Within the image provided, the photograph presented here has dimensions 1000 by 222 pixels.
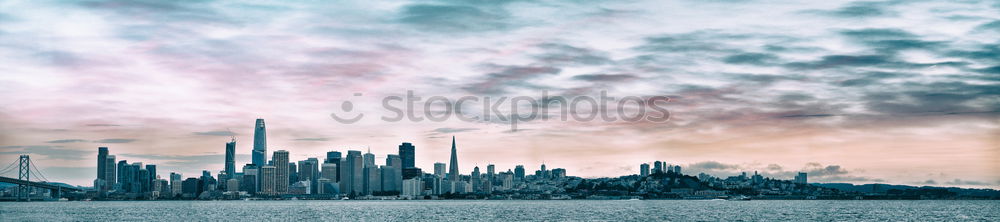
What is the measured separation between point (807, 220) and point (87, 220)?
4033 inches

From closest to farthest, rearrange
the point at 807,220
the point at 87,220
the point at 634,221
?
the point at 634,221, the point at 807,220, the point at 87,220

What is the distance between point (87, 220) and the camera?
469 feet

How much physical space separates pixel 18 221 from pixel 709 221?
92.0 m

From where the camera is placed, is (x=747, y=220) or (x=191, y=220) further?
(x=191, y=220)

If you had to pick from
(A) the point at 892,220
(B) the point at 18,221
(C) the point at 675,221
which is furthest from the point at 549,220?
(B) the point at 18,221

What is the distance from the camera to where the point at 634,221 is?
125 metres

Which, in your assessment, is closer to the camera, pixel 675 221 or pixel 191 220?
pixel 675 221

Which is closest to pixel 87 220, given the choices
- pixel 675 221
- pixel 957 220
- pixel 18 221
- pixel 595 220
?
pixel 18 221

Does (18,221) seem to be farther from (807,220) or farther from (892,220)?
(892,220)

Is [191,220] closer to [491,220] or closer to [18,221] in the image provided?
[18,221]

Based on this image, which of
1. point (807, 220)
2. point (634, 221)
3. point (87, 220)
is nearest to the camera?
point (634, 221)

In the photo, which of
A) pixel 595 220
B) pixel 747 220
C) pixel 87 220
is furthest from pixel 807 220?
pixel 87 220

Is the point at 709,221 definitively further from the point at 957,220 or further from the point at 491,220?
the point at 957,220

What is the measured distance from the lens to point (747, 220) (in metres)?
130
